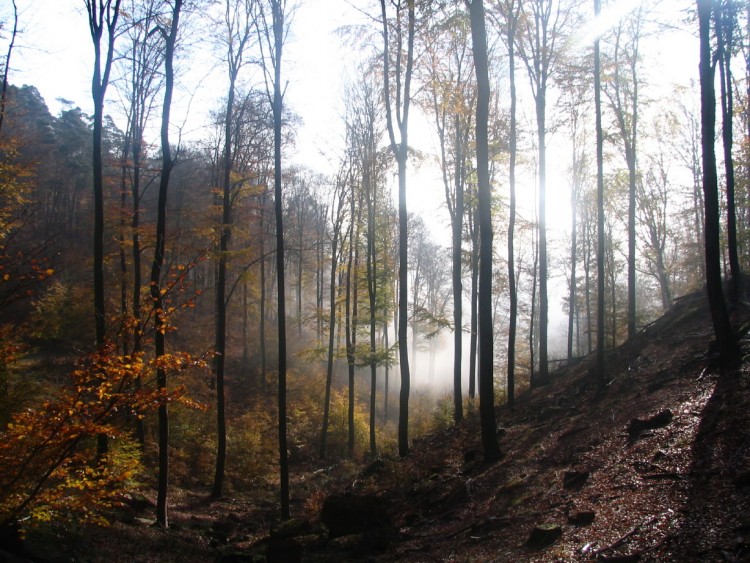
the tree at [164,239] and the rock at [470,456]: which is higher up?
the tree at [164,239]

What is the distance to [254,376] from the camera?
87.2 ft

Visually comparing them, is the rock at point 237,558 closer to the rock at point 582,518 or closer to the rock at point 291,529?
the rock at point 291,529

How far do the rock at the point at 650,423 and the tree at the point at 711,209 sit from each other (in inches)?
75.5

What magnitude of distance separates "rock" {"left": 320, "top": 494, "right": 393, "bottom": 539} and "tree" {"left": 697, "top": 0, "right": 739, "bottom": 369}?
23.6 feet

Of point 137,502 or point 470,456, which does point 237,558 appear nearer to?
point 137,502

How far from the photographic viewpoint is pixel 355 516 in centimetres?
911

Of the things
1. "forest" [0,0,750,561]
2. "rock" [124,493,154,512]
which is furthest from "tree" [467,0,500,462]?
"rock" [124,493,154,512]

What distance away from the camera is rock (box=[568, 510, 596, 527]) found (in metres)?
5.88

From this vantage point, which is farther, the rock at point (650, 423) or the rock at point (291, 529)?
the rock at point (291, 529)

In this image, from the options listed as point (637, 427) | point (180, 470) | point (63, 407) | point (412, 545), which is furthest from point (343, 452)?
point (63, 407)

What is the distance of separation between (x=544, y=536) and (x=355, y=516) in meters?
4.32

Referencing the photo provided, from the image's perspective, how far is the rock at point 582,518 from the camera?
5875 mm

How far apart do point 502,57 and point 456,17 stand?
6.49 meters

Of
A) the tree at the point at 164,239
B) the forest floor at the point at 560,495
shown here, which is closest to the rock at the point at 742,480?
the forest floor at the point at 560,495
